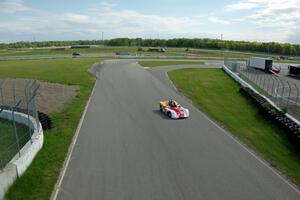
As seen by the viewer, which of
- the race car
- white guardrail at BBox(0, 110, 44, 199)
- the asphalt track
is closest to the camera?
white guardrail at BBox(0, 110, 44, 199)

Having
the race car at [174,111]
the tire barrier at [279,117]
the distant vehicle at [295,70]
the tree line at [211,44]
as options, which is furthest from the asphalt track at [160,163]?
the tree line at [211,44]

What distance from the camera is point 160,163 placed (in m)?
13.0

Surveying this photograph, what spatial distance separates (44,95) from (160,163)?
1649cm

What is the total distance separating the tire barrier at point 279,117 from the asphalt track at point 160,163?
3.88m

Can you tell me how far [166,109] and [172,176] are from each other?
9181 millimetres

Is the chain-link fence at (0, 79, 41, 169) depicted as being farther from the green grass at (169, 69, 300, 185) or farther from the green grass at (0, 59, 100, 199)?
the green grass at (169, 69, 300, 185)

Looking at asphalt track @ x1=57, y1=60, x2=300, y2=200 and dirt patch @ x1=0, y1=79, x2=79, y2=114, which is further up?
dirt patch @ x1=0, y1=79, x2=79, y2=114

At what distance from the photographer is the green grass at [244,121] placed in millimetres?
14648

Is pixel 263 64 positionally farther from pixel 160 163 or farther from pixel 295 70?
pixel 160 163

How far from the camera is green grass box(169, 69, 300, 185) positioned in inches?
577

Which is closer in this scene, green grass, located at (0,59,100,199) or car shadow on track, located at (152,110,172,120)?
green grass, located at (0,59,100,199)

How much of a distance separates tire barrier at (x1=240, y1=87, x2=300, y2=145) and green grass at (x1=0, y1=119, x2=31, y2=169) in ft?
47.5

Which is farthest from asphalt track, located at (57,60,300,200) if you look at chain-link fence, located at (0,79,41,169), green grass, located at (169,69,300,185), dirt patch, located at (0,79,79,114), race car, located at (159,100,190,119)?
dirt patch, located at (0,79,79,114)

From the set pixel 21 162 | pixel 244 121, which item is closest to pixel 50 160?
pixel 21 162
